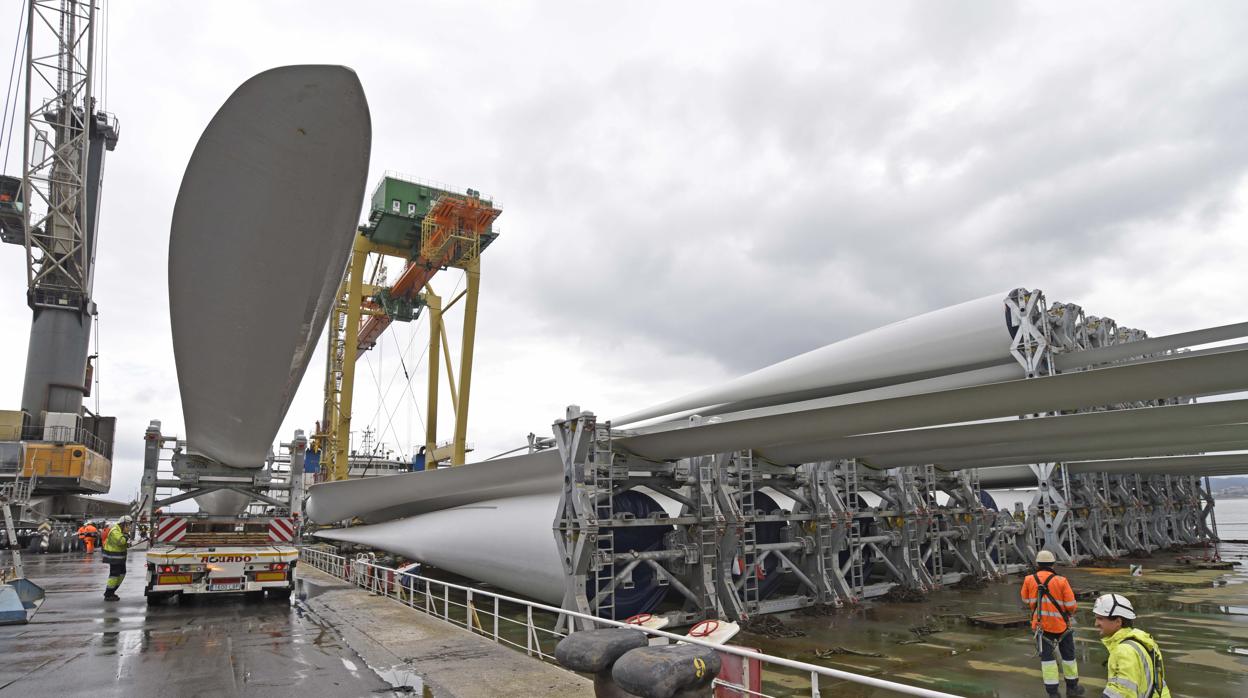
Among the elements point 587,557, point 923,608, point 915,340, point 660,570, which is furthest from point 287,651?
point 915,340

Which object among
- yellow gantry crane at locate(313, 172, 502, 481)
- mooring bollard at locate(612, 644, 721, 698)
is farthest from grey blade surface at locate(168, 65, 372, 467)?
yellow gantry crane at locate(313, 172, 502, 481)

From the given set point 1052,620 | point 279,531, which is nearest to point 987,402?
point 1052,620

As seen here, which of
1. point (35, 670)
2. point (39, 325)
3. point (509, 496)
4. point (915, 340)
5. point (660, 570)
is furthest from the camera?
point (39, 325)

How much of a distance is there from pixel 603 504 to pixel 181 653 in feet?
18.1

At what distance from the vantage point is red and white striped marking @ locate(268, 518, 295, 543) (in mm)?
13203

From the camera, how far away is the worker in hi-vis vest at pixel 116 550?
12.9 meters

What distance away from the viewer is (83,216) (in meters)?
35.1

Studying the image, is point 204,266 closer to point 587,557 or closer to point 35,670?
point 35,670

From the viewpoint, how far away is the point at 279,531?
43.4 feet

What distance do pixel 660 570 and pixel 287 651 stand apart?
511 centimetres

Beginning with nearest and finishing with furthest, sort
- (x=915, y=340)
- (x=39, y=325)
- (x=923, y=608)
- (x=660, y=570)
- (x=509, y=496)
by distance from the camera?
1. (x=660, y=570)
2. (x=923, y=608)
3. (x=509, y=496)
4. (x=915, y=340)
5. (x=39, y=325)

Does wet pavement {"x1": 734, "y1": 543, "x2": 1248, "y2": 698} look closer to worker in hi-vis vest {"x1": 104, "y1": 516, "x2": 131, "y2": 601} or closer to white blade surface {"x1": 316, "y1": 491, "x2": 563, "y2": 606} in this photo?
white blade surface {"x1": 316, "y1": 491, "x2": 563, "y2": 606}

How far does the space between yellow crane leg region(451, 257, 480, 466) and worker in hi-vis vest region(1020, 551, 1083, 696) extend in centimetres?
2434

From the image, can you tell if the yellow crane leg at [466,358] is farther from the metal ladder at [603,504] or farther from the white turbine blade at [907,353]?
the metal ladder at [603,504]
